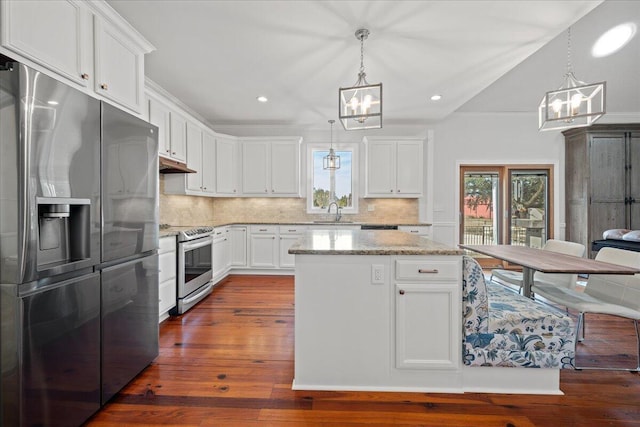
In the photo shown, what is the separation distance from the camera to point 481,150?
5.32 meters

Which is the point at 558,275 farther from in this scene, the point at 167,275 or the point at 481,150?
the point at 167,275

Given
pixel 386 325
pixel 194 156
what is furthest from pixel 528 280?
pixel 194 156

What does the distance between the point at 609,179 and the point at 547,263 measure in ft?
13.4

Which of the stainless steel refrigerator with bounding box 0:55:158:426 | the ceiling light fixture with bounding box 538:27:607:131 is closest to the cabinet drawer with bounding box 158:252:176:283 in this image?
the stainless steel refrigerator with bounding box 0:55:158:426

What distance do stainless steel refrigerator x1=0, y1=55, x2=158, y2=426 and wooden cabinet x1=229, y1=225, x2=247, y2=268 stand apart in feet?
9.50

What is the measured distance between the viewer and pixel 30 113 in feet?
4.08

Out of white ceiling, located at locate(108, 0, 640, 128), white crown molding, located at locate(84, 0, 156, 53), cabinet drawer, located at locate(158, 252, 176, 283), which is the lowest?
cabinet drawer, located at locate(158, 252, 176, 283)

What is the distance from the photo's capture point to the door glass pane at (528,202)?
17.5ft

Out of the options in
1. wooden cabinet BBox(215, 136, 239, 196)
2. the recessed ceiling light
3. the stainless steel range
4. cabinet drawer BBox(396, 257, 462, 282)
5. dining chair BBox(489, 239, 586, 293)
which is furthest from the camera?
wooden cabinet BBox(215, 136, 239, 196)

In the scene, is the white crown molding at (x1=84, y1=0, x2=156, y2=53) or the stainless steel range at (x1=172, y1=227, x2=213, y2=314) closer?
the white crown molding at (x1=84, y1=0, x2=156, y2=53)

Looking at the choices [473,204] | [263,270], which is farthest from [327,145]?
[473,204]

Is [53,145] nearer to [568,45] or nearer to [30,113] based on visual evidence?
[30,113]

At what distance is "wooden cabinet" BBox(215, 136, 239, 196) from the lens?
192 inches

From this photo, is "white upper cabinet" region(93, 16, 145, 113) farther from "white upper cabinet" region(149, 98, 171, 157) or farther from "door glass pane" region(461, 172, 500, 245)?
"door glass pane" region(461, 172, 500, 245)
